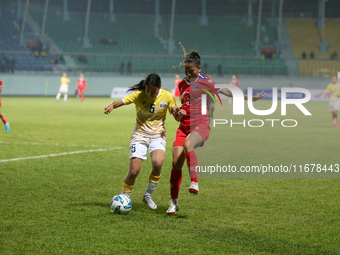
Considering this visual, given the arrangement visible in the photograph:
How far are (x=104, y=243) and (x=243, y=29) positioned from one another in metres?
50.3

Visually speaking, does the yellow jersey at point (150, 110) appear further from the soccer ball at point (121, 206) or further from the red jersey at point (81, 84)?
the red jersey at point (81, 84)

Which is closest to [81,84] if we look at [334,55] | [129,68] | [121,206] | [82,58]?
[129,68]

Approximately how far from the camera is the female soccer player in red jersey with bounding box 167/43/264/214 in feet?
18.4

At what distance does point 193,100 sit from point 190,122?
30 centimetres

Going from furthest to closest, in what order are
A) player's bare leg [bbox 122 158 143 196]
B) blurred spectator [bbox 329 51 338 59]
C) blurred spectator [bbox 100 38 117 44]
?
blurred spectator [bbox 100 38 117 44], blurred spectator [bbox 329 51 338 59], player's bare leg [bbox 122 158 143 196]

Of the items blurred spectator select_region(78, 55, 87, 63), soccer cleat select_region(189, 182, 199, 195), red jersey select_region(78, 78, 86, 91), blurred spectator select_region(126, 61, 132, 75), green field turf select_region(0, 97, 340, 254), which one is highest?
blurred spectator select_region(78, 55, 87, 63)

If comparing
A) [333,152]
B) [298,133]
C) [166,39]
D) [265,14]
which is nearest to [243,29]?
[265,14]

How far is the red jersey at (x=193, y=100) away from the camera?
582 cm

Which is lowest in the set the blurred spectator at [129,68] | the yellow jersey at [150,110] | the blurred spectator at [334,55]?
the yellow jersey at [150,110]

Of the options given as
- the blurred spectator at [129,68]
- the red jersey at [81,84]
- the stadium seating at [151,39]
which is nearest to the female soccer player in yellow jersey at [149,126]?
the red jersey at [81,84]

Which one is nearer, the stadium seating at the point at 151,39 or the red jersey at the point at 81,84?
the red jersey at the point at 81,84

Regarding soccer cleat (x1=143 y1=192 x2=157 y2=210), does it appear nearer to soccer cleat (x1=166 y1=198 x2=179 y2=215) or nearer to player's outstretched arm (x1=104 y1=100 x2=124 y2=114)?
soccer cleat (x1=166 y1=198 x2=179 y2=215)

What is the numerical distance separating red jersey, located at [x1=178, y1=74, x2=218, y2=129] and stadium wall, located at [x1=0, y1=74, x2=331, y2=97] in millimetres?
36634

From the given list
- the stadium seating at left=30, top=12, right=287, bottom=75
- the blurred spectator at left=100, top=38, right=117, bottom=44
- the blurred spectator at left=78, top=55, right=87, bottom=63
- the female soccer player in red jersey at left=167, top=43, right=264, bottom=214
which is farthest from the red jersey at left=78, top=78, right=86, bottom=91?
A: the female soccer player in red jersey at left=167, top=43, right=264, bottom=214
